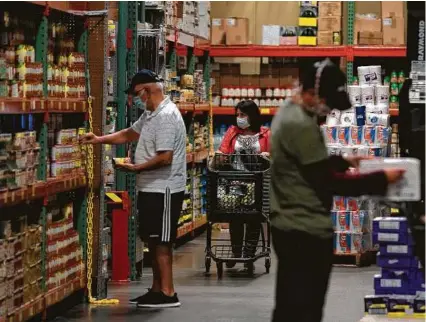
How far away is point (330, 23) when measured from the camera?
1681 cm

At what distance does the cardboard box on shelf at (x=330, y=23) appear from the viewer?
1678 centimetres

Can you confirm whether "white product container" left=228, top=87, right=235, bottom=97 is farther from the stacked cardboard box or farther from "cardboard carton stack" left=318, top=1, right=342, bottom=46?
the stacked cardboard box

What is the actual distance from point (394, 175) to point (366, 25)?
11388mm

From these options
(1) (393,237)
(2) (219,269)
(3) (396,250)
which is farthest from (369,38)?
(1) (393,237)

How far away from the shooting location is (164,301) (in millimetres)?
9555

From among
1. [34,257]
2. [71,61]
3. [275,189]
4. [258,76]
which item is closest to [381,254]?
[275,189]

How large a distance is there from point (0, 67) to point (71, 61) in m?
1.79

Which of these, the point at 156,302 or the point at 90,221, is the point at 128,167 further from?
the point at 156,302

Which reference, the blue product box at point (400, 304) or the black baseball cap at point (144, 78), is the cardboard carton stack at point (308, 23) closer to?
the black baseball cap at point (144, 78)

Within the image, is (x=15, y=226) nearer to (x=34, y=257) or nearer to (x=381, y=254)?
(x=34, y=257)

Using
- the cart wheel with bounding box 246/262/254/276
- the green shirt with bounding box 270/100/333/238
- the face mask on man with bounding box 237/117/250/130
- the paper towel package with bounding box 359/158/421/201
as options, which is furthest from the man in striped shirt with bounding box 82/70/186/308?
the paper towel package with bounding box 359/158/421/201

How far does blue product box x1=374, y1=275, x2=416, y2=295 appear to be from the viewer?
24.8 feet

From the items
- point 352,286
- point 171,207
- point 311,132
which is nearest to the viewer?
point 311,132

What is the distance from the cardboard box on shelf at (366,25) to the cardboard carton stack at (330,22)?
0.25 meters
